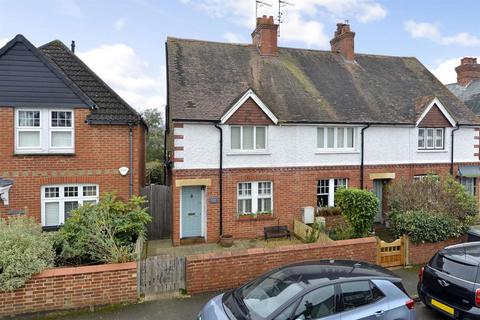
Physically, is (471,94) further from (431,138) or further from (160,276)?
(160,276)

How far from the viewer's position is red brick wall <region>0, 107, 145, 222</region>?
1156cm

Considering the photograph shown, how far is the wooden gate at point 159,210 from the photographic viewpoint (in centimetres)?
1378

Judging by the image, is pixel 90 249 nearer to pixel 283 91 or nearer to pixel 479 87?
pixel 283 91

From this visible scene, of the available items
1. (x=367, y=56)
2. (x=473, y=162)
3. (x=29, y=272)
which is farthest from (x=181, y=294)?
(x=367, y=56)

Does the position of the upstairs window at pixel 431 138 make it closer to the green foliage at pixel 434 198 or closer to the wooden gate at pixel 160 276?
the green foliage at pixel 434 198

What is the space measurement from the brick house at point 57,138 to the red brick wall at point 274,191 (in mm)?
2538

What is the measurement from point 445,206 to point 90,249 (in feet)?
37.3

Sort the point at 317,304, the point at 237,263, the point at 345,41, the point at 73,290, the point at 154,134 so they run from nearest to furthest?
the point at 317,304
the point at 73,290
the point at 237,263
the point at 345,41
the point at 154,134

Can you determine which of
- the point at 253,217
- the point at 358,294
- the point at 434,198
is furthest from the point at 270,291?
the point at 434,198

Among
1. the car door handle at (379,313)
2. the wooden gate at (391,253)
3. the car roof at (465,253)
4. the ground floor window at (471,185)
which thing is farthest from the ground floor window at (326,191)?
the car door handle at (379,313)

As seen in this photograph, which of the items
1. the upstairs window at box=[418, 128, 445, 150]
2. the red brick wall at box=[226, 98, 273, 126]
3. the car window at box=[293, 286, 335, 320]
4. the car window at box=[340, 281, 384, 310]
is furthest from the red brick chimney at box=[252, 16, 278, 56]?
the car window at box=[293, 286, 335, 320]

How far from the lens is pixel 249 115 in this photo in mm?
13578

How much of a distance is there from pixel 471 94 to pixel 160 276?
987 inches

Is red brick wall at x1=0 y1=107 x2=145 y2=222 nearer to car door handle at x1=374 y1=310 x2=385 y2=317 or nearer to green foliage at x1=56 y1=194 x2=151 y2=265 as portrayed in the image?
green foliage at x1=56 y1=194 x2=151 y2=265
